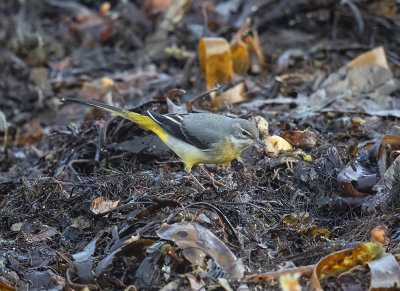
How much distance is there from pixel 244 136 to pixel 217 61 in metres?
2.92

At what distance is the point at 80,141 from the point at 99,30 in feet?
17.5

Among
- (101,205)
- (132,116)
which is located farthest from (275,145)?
(101,205)

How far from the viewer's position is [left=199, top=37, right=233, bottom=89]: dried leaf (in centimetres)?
791

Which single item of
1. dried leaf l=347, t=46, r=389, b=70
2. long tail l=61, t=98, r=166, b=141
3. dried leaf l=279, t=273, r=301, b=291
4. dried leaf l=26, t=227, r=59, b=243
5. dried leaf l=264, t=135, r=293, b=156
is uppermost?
dried leaf l=279, t=273, r=301, b=291

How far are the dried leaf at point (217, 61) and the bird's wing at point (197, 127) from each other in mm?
2335

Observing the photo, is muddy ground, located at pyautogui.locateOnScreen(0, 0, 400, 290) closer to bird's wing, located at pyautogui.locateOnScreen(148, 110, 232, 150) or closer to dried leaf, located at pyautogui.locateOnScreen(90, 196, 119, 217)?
dried leaf, located at pyautogui.locateOnScreen(90, 196, 119, 217)

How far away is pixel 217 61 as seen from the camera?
26.0 ft

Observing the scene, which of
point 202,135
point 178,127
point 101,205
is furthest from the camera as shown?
point 178,127

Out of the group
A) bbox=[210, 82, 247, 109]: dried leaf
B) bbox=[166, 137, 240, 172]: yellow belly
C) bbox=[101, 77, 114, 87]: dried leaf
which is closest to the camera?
bbox=[166, 137, 240, 172]: yellow belly

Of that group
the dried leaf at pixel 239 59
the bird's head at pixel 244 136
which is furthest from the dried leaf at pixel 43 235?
the dried leaf at pixel 239 59

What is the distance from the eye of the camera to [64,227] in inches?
187

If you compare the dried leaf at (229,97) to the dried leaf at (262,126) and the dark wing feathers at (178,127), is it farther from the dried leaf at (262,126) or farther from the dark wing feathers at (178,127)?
the dark wing feathers at (178,127)

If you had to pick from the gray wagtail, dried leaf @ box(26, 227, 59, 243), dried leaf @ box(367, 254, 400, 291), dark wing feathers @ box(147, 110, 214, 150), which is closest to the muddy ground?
dried leaf @ box(26, 227, 59, 243)

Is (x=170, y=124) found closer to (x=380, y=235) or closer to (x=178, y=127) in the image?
(x=178, y=127)
